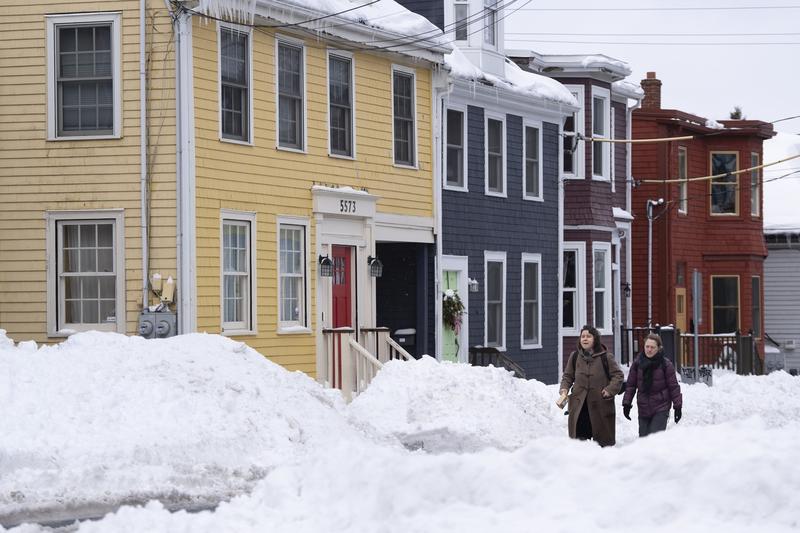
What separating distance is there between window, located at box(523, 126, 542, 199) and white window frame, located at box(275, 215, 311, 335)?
9553mm

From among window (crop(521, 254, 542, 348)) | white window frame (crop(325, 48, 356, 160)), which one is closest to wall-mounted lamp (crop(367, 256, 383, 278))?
white window frame (crop(325, 48, 356, 160))

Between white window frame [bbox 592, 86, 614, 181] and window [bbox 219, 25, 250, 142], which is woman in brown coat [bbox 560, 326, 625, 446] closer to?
window [bbox 219, 25, 250, 142]

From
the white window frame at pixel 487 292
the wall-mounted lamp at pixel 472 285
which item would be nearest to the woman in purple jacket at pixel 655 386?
the wall-mounted lamp at pixel 472 285

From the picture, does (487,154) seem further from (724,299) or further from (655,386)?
(724,299)

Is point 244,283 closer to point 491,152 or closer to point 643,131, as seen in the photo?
point 491,152

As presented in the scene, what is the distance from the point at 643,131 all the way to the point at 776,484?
32.6 metres

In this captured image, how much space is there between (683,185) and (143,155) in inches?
957

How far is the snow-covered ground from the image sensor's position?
10.4m

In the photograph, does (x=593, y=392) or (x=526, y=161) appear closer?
(x=593, y=392)

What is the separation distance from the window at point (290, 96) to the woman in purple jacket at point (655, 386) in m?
8.59

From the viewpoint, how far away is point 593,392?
58.9 ft

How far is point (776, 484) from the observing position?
1037cm

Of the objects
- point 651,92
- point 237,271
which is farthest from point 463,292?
point 651,92

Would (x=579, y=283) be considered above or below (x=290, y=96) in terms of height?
below
